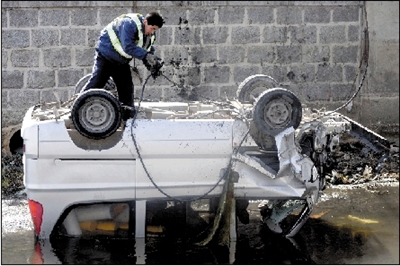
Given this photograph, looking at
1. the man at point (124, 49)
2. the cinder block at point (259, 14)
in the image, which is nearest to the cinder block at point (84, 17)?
the cinder block at point (259, 14)

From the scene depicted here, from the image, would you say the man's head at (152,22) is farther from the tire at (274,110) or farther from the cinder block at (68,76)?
the cinder block at (68,76)

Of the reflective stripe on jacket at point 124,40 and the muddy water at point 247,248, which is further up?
the reflective stripe on jacket at point 124,40

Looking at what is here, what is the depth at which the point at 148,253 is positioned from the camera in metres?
6.57

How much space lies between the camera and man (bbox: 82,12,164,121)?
7094mm

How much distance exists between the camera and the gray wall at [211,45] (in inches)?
424

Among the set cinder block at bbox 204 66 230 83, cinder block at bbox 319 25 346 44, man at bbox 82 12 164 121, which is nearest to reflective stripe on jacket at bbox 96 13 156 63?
man at bbox 82 12 164 121

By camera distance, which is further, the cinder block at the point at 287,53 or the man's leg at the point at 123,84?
the cinder block at the point at 287,53

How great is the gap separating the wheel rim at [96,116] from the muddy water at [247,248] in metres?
1.16

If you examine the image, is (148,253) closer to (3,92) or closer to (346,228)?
(346,228)

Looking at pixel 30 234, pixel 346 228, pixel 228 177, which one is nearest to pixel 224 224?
pixel 228 177

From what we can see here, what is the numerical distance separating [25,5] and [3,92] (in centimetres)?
137

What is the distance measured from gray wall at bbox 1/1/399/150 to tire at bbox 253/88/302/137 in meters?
4.35

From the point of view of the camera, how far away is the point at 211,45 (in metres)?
10.9

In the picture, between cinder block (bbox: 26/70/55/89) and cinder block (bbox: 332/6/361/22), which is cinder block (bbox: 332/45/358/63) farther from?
cinder block (bbox: 26/70/55/89)
